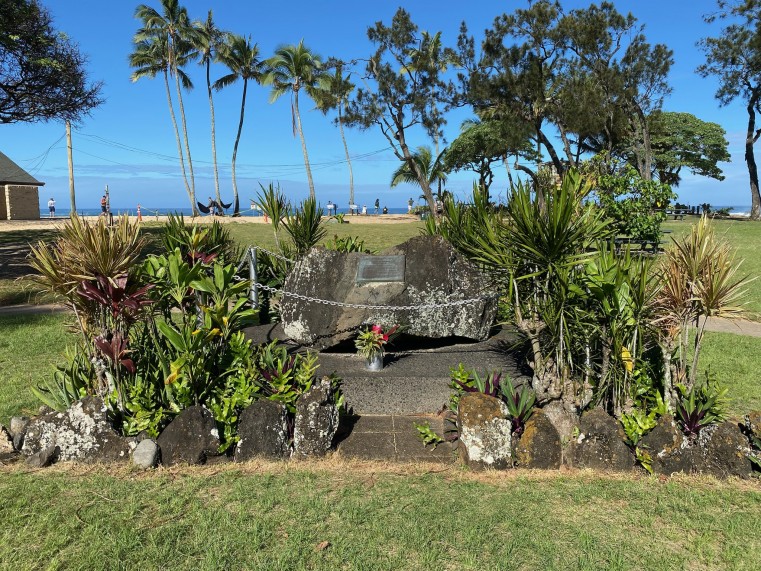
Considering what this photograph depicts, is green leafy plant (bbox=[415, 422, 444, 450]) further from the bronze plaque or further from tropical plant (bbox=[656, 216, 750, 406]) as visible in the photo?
the bronze plaque

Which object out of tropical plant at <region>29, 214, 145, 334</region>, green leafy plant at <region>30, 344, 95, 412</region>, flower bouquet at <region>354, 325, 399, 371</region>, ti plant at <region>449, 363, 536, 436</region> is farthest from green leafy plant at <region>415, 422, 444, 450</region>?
green leafy plant at <region>30, 344, 95, 412</region>

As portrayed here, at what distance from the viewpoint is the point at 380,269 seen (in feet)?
20.1

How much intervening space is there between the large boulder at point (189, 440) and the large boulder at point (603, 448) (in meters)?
2.53

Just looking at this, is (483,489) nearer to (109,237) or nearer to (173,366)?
(173,366)

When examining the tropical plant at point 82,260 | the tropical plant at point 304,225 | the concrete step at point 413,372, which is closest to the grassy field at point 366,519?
the concrete step at point 413,372

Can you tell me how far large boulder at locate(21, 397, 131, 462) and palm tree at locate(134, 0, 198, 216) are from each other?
34229 mm

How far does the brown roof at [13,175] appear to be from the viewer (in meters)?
28.9

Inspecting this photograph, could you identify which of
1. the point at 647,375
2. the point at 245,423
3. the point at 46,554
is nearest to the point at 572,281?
the point at 647,375

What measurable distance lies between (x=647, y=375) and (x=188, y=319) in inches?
139

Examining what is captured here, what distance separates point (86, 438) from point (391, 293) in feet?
10.2

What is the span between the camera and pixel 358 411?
4805 mm

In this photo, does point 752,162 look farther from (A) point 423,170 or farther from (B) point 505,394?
(B) point 505,394

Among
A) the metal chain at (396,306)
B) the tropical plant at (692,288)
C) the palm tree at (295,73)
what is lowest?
the metal chain at (396,306)

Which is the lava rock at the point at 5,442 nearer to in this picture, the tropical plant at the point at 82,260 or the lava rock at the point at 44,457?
the lava rock at the point at 44,457
